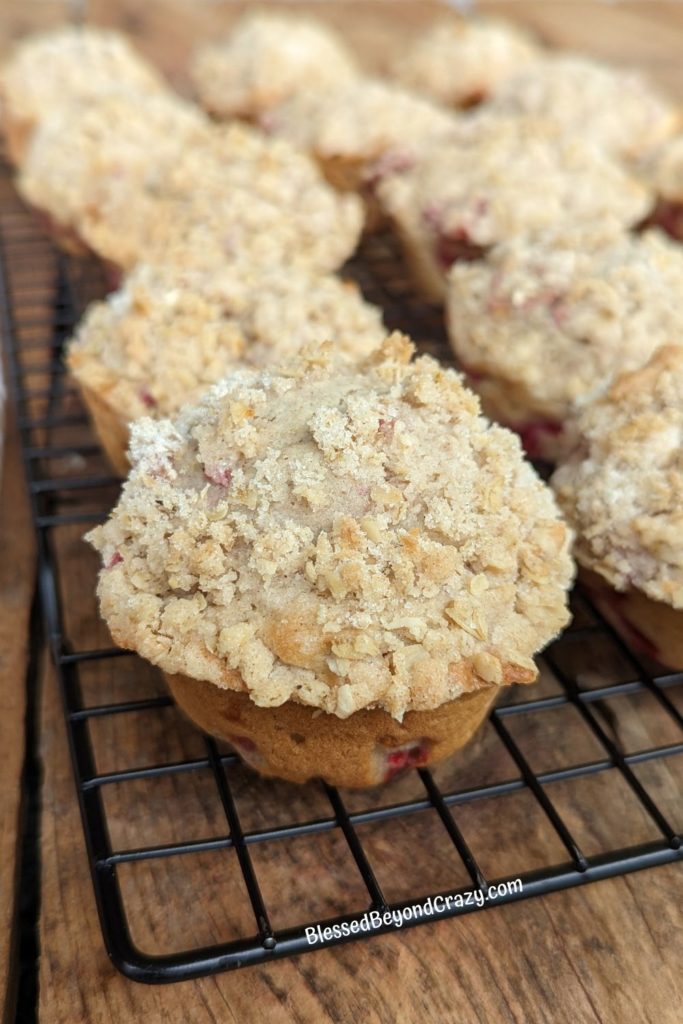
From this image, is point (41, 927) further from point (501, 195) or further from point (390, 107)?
point (390, 107)

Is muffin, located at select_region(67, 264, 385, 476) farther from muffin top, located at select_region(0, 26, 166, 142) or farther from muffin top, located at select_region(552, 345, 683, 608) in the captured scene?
muffin top, located at select_region(0, 26, 166, 142)

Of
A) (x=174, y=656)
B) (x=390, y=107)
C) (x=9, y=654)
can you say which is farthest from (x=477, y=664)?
(x=390, y=107)

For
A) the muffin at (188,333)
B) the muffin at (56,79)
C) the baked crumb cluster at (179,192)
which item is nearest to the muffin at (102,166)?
the baked crumb cluster at (179,192)

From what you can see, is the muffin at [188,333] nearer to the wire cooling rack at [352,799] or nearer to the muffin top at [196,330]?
the muffin top at [196,330]

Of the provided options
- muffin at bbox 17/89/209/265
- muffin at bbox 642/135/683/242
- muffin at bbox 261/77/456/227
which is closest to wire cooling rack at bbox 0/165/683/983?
muffin at bbox 17/89/209/265

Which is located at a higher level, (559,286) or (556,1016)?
(559,286)

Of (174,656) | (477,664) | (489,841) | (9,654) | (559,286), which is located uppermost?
(559,286)

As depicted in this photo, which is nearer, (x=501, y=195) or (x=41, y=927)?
(x=41, y=927)
